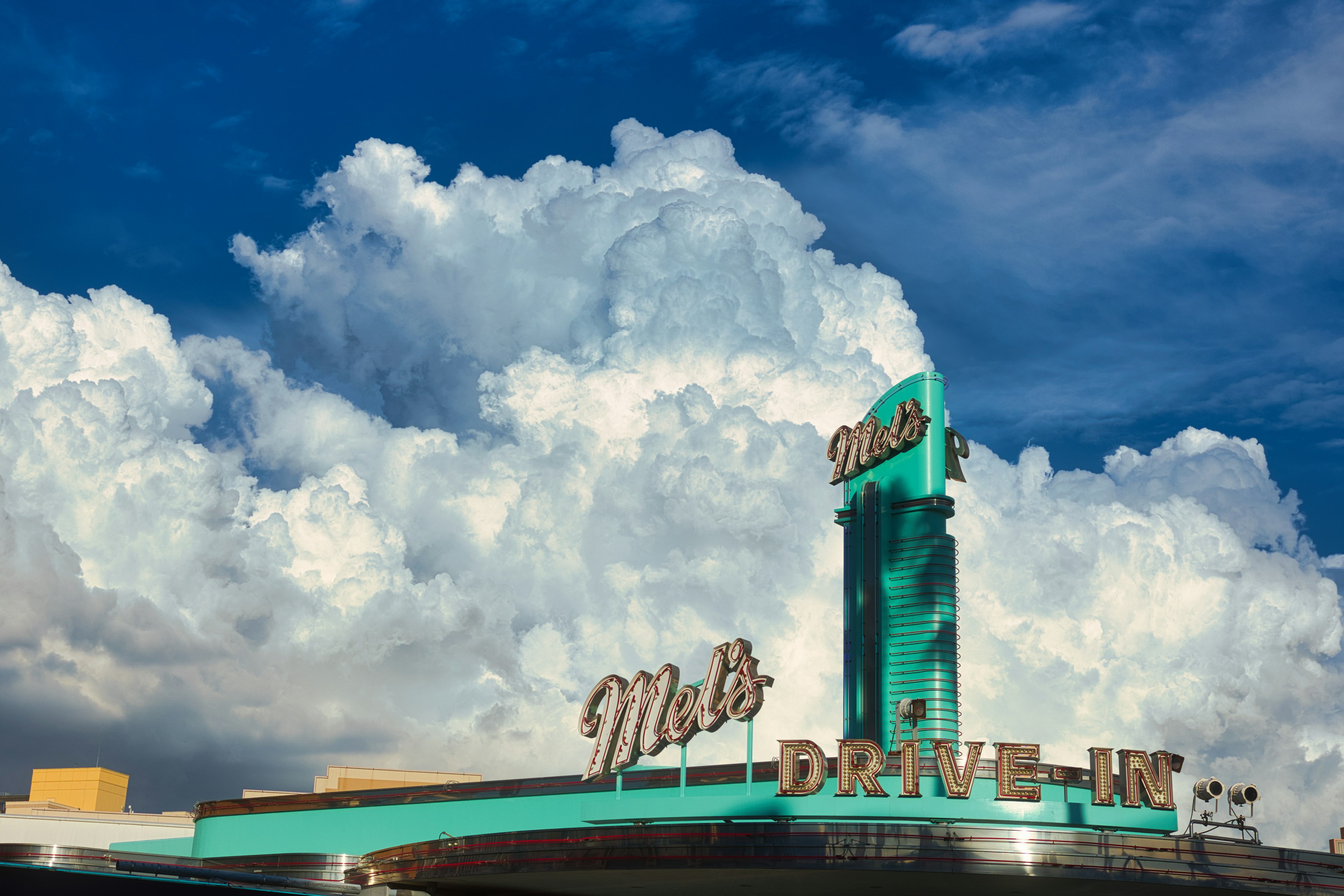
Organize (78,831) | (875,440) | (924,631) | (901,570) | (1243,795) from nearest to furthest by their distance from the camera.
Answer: (1243,795)
(924,631)
(901,570)
(875,440)
(78,831)

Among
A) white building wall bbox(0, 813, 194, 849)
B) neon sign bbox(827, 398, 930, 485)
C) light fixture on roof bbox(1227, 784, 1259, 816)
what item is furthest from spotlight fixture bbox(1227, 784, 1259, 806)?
white building wall bbox(0, 813, 194, 849)

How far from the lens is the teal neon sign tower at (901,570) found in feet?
192

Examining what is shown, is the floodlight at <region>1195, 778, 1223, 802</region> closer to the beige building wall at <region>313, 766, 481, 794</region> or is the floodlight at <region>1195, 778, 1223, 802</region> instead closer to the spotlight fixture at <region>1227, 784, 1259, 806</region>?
the spotlight fixture at <region>1227, 784, 1259, 806</region>

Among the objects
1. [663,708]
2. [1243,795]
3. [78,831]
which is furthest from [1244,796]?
[78,831]

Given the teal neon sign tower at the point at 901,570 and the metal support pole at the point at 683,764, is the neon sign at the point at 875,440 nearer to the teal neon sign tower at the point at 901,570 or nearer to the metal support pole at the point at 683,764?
the teal neon sign tower at the point at 901,570

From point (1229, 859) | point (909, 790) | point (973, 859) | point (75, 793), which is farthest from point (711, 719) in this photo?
point (75, 793)

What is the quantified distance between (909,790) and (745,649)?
7.54m

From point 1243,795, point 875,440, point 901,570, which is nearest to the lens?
point 1243,795

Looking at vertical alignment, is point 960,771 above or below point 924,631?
below

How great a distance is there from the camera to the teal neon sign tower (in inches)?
2308

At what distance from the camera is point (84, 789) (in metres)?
86.9

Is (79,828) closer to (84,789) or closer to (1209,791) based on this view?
(84,789)

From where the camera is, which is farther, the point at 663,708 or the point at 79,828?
→ the point at 79,828

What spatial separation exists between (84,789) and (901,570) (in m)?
56.2
